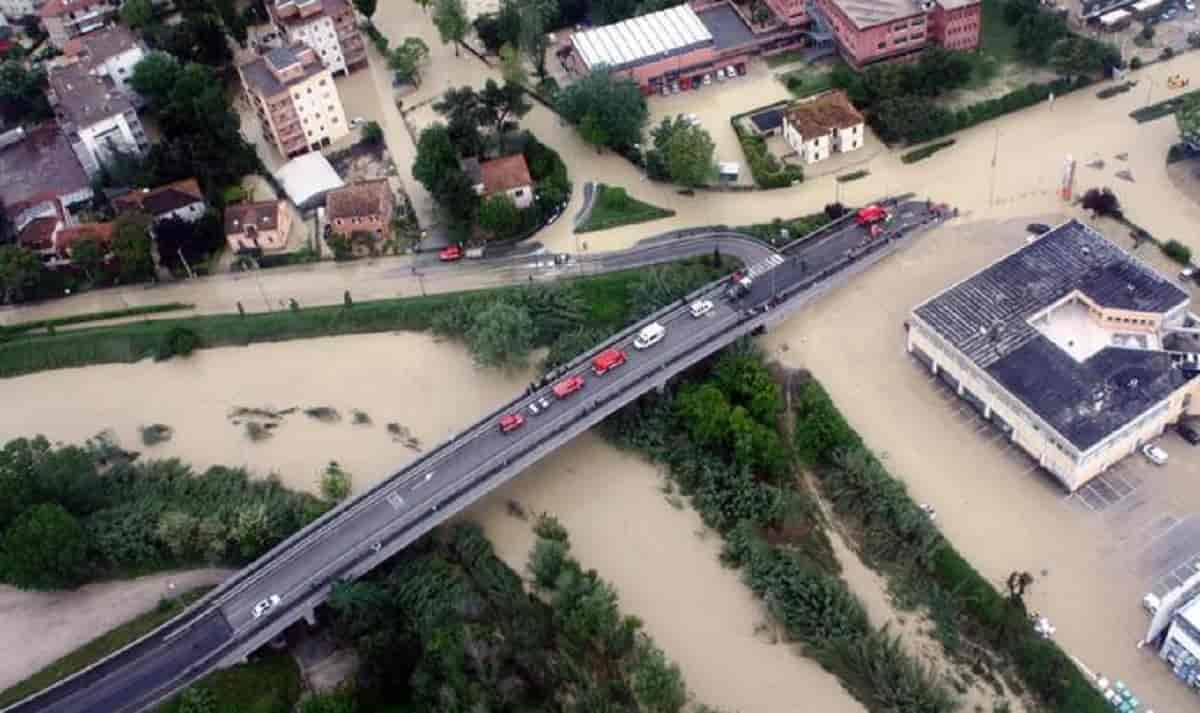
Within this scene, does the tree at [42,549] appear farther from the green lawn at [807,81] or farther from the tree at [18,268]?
the green lawn at [807,81]

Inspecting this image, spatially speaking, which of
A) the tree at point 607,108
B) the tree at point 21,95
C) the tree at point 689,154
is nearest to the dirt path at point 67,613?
the tree at point 689,154

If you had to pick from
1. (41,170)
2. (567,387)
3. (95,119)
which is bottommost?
(567,387)

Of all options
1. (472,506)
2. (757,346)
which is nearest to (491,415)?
(472,506)

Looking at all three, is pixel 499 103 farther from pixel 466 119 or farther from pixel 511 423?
pixel 511 423

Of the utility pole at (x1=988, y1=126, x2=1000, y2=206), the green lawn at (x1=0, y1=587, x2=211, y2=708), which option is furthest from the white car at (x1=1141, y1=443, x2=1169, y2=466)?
the green lawn at (x1=0, y1=587, x2=211, y2=708)

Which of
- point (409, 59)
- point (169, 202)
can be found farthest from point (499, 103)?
point (169, 202)

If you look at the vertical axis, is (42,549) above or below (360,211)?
below

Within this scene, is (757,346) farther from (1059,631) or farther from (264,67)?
(264,67)
